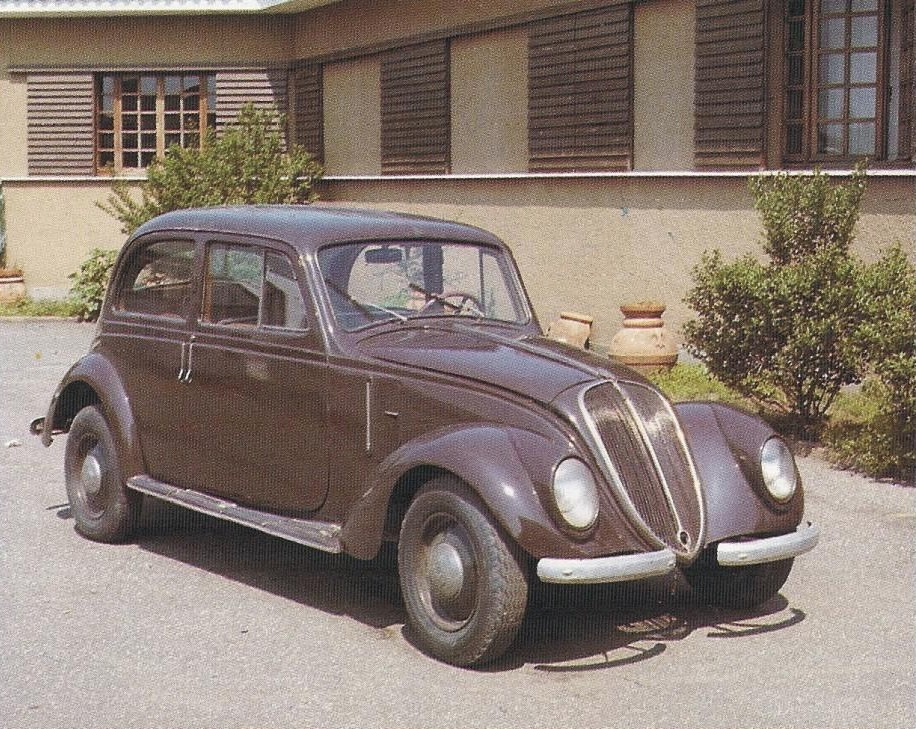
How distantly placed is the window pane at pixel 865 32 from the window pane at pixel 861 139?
2.30ft

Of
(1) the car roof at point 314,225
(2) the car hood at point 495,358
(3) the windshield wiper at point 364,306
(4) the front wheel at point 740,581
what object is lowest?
(4) the front wheel at point 740,581

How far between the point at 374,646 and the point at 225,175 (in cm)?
1401

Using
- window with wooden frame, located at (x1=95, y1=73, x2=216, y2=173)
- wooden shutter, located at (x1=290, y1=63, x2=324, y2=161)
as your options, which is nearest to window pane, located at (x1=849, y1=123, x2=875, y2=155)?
wooden shutter, located at (x1=290, y1=63, x2=324, y2=161)

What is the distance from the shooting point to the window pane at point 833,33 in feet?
44.2

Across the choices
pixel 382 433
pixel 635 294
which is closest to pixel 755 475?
pixel 382 433

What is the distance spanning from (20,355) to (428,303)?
10588 millimetres

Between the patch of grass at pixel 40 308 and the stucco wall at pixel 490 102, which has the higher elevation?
the stucco wall at pixel 490 102

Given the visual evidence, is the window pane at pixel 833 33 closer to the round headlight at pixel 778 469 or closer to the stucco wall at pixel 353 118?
the stucco wall at pixel 353 118

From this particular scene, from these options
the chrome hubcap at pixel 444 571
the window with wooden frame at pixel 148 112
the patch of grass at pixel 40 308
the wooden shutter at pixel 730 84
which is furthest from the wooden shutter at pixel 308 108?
the chrome hubcap at pixel 444 571

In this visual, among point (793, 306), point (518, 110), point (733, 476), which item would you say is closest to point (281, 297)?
point (733, 476)

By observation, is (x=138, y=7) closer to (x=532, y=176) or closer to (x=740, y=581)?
(x=532, y=176)

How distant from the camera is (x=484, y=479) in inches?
221

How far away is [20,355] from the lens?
1647 cm

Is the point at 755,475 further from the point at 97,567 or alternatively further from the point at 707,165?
the point at 707,165
